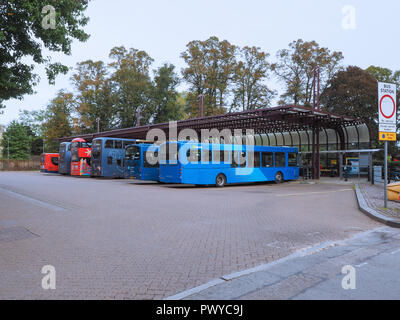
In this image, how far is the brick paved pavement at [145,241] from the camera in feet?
13.4

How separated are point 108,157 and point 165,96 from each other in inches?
991

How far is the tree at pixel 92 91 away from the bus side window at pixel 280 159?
32643 millimetres

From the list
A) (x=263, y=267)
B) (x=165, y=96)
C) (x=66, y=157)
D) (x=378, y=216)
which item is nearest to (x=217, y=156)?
(x=378, y=216)

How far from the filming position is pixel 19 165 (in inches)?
2200

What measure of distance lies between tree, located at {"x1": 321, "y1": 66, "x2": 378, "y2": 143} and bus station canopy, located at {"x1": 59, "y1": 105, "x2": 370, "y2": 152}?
4.43 meters

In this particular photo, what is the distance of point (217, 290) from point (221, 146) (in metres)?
16.2

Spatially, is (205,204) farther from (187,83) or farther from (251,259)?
(187,83)

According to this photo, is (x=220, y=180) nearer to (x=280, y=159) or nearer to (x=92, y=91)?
(x=280, y=159)

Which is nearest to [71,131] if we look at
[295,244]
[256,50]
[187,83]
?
[187,83]

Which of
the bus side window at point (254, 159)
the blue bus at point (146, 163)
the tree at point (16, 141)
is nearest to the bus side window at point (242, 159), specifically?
the bus side window at point (254, 159)

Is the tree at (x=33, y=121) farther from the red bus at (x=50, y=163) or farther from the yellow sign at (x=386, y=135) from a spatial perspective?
the yellow sign at (x=386, y=135)

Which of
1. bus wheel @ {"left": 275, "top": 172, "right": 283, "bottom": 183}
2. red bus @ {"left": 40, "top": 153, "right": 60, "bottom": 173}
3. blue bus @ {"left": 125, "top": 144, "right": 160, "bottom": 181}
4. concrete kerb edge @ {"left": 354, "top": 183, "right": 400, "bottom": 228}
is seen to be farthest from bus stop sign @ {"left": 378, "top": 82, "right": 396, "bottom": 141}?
red bus @ {"left": 40, "top": 153, "right": 60, "bottom": 173}

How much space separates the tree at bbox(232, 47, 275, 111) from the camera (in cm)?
4138

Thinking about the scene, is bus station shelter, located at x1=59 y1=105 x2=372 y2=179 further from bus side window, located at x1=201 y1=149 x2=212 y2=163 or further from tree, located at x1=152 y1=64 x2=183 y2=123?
tree, located at x1=152 y1=64 x2=183 y2=123
